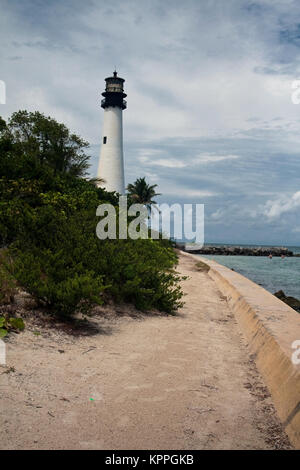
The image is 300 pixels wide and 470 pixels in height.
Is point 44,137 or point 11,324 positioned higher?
point 44,137

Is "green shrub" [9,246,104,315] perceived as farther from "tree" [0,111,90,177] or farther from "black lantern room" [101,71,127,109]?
"black lantern room" [101,71,127,109]

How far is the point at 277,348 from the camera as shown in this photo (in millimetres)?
3938

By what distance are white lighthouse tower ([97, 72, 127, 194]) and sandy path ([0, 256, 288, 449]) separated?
111ft

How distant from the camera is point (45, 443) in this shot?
8.32 ft

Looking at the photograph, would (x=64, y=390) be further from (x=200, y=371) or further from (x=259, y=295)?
(x=259, y=295)

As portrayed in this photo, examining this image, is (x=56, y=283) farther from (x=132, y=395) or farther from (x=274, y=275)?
(x=274, y=275)

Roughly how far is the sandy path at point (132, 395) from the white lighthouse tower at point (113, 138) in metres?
33.9

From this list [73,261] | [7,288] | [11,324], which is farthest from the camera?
[73,261]

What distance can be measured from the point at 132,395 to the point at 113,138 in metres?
37.1

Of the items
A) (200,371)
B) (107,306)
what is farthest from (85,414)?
(107,306)

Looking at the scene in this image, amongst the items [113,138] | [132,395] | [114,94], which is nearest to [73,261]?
[132,395]

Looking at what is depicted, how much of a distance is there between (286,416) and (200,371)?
4.28 ft

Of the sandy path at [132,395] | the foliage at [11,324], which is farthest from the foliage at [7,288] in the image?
the sandy path at [132,395]
